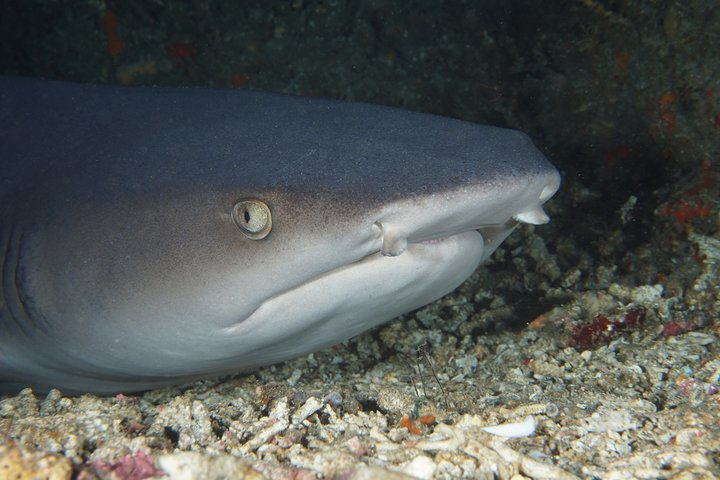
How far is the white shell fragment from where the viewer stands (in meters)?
1.31

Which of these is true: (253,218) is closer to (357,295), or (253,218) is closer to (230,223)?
(230,223)

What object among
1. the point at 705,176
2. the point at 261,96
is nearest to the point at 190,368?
the point at 261,96

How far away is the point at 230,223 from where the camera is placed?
4.86 ft

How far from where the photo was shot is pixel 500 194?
142cm

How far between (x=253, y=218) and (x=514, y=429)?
0.89 metres

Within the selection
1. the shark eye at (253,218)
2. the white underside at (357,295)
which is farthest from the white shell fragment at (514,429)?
the shark eye at (253,218)

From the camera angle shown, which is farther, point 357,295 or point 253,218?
point 357,295

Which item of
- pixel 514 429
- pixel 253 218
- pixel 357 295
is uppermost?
pixel 253 218

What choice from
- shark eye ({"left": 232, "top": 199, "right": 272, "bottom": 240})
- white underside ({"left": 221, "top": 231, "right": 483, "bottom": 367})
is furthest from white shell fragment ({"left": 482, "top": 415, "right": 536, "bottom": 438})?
shark eye ({"left": 232, "top": 199, "right": 272, "bottom": 240})

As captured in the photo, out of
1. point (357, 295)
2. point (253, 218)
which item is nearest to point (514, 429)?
point (357, 295)

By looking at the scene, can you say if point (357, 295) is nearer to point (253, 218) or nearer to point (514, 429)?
point (253, 218)

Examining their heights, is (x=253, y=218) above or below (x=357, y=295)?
above

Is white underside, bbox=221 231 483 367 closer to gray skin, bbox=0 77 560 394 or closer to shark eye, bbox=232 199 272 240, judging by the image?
gray skin, bbox=0 77 560 394

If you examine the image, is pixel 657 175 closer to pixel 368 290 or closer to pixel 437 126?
pixel 437 126
